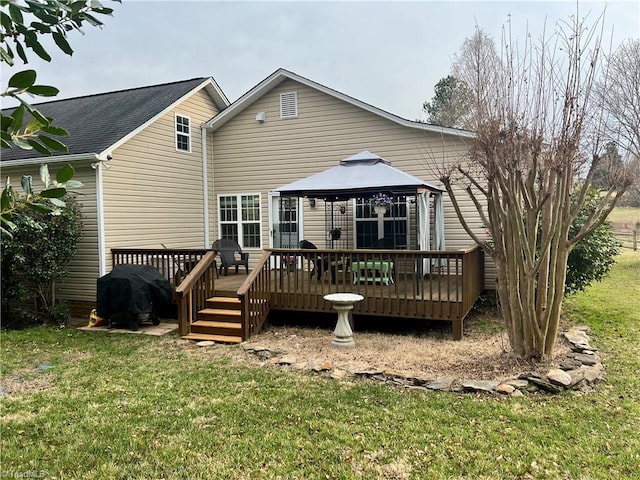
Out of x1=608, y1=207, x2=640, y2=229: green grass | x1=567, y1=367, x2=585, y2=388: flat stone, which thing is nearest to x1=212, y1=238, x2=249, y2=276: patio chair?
x1=567, y1=367, x2=585, y2=388: flat stone

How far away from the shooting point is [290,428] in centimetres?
383

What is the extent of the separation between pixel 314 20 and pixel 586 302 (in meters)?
9.23

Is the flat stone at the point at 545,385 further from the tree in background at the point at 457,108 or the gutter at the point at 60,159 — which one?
the gutter at the point at 60,159

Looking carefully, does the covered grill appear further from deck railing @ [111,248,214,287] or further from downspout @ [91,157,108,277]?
downspout @ [91,157,108,277]

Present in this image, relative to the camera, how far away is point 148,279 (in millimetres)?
8086

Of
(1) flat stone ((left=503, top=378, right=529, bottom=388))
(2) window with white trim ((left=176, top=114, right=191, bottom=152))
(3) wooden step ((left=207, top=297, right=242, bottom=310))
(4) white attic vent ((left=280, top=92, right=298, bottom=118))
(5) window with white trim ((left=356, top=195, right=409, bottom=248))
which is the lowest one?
(1) flat stone ((left=503, top=378, right=529, bottom=388))

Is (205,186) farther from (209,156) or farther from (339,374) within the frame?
(339,374)

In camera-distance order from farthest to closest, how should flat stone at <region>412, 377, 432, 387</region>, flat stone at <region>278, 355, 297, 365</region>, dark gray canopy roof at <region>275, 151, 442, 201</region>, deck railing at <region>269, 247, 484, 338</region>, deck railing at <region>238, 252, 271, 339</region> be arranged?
dark gray canopy roof at <region>275, 151, 442, 201</region> → deck railing at <region>238, 252, 271, 339</region> → deck railing at <region>269, 247, 484, 338</region> → flat stone at <region>278, 355, 297, 365</region> → flat stone at <region>412, 377, 432, 387</region>

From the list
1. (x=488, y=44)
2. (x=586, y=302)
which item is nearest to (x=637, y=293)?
(x=586, y=302)

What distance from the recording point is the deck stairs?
23.3 feet

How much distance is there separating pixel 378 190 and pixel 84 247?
19.2 ft

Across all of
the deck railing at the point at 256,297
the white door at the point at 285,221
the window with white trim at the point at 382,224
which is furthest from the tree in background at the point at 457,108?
the white door at the point at 285,221

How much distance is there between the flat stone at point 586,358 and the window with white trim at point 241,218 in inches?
299

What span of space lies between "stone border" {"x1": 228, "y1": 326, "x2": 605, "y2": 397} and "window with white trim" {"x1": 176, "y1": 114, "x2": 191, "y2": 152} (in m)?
6.86
